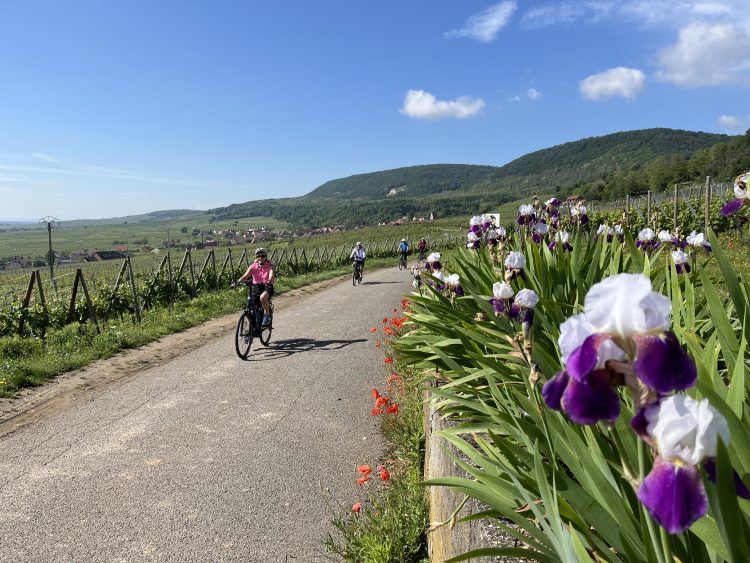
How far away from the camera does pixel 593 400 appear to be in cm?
93

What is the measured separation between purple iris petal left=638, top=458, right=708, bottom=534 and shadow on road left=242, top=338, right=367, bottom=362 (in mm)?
7589

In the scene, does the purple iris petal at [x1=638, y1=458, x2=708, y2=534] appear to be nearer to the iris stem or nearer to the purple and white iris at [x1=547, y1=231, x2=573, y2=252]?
the iris stem

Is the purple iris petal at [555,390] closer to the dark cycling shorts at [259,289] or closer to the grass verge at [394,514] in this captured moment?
the grass verge at [394,514]

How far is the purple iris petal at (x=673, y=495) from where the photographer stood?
2.75 feet

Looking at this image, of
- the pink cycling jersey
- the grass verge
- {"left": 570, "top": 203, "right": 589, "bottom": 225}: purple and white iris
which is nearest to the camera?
the grass verge

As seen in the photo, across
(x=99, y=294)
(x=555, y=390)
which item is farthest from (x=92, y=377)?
(x=555, y=390)

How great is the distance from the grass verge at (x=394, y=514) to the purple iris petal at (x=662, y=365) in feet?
4.91

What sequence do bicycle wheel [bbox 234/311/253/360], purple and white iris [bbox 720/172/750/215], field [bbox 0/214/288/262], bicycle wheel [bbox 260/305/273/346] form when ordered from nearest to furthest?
purple and white iris [bbox 720/172/750/215] → bicycle wheel [bbox 234/311/253/360] → bicycle wheel [bbox 260/305/273/346] → field [bbox 0/214/288/262]

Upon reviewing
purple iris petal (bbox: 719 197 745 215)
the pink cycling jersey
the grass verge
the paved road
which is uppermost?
purple iris petal (bbox: 719 197 745 215)

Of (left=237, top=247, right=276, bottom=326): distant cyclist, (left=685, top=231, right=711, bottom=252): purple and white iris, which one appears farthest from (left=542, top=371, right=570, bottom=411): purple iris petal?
(left=237, top=247, right=276, bottom=326): distant cyclist

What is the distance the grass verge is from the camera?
2.99m

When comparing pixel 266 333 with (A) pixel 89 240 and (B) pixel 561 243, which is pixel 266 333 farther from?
(A) pixel 89 240

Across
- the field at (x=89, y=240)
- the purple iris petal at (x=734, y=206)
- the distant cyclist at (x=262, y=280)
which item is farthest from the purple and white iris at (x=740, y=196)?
the field at (x=89, y=240)

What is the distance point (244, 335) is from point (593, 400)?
25.7 feet
